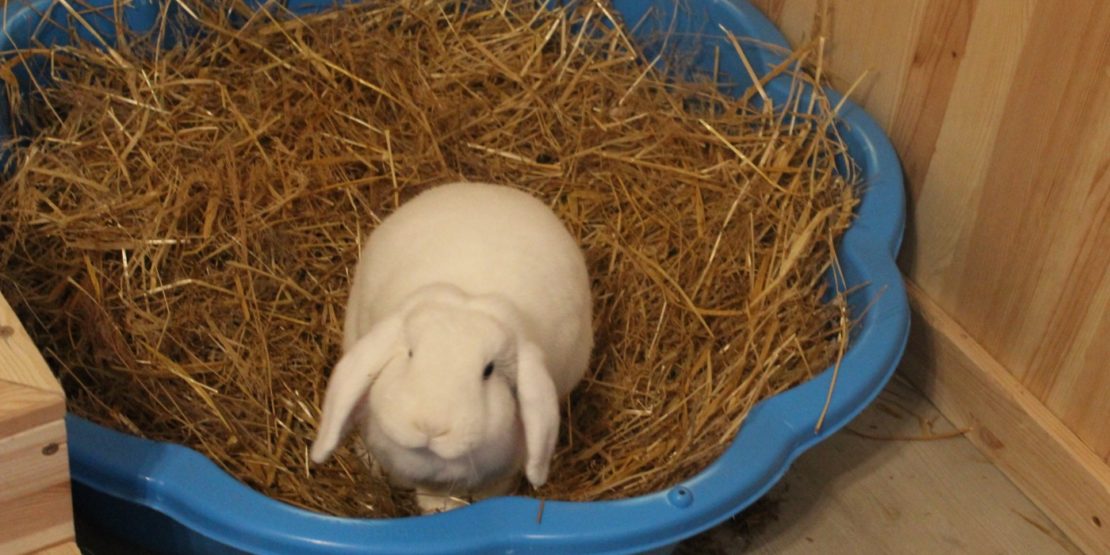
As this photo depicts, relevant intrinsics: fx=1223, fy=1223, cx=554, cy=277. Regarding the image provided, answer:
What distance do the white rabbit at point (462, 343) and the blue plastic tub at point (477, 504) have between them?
77 millimetres

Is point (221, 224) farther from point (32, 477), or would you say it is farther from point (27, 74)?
point (32, 477)

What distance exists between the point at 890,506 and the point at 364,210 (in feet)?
3.54

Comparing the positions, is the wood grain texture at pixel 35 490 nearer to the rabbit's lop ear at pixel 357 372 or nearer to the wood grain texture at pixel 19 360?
the wood grain texture at pixel 19 360

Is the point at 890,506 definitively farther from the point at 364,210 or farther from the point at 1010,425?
the point at 364,210

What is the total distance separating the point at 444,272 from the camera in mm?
1715

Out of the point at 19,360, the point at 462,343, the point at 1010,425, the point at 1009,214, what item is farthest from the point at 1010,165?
the point at 19,360

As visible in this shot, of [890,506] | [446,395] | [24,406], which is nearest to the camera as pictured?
[24,406]

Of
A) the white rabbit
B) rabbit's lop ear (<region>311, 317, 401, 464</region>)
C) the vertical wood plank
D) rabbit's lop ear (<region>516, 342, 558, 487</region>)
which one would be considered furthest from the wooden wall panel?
rabbit's lop ear (<region>311, 317, 401, 464</region>)

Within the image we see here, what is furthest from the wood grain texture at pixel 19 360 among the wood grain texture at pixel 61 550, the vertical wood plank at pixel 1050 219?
the vertical wood plank at pixel 1050 219

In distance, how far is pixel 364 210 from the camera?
2.24 meters

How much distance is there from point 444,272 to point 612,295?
500 millimetres

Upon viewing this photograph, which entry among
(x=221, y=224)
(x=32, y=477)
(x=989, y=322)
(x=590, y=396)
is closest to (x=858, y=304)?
(x=989, y=322)

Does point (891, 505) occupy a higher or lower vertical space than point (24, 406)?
lower

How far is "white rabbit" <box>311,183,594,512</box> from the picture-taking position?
4.80 ft
